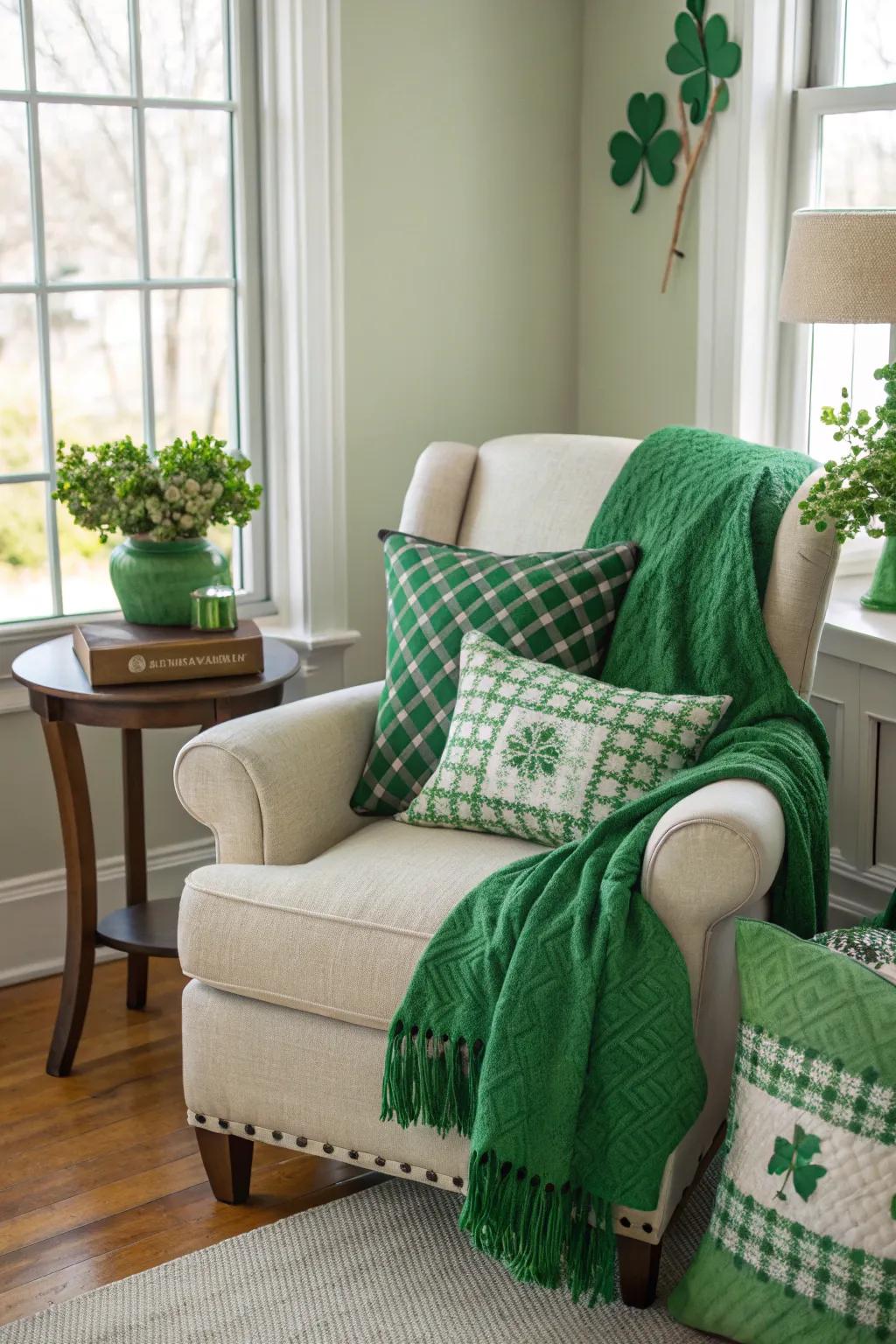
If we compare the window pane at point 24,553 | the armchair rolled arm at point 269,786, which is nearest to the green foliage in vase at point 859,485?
the armchair rolled arm at point 269,786

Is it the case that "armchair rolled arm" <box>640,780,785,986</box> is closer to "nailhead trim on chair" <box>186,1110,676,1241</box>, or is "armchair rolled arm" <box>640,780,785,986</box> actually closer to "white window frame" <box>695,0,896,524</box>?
"nailhead trim on chair" <box>186,1110,676,1241</box>

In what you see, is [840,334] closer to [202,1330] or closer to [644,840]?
[644,840]

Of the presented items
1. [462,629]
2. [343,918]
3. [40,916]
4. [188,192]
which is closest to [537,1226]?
[343,918]

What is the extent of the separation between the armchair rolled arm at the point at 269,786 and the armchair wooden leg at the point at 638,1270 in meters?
0.72

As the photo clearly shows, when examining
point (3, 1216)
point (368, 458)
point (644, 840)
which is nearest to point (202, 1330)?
point (3, 1216)

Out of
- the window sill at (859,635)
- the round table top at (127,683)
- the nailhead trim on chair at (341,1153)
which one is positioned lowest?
the nailhead trim on chair at (341,1153)

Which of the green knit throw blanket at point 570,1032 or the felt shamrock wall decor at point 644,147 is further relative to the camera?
the felt shamrock wall decor at point 644,147

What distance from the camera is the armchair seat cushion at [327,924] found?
1984 mm

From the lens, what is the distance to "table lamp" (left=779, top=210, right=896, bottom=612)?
2.40m

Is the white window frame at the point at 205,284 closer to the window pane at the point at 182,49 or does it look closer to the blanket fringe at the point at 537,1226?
the window pane at the point at 182,49

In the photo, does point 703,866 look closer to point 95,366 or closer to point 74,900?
point 74,900

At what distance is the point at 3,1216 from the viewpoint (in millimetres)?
2182

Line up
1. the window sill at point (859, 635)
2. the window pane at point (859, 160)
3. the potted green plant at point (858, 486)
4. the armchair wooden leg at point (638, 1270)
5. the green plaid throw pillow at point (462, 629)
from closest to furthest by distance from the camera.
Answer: the armchair wooden leg at point (638, 1270) < the potted green plant at point (858, 486) < the green plaid throw pillow at point (462, 629) < the window sill at point (859, 635) < the window pane at point (859, 160)

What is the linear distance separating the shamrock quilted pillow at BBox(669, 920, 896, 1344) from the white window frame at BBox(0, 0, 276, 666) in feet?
5.38
